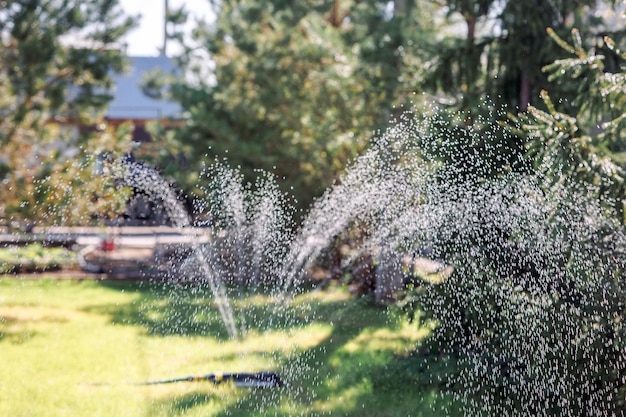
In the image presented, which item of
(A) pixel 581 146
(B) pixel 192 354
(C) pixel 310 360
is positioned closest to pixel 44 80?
(B) pixel 192 354

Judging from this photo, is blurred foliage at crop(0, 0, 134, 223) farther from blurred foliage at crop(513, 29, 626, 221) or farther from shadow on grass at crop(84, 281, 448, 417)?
blurred foliage at crop(513, 29, 626, 221)

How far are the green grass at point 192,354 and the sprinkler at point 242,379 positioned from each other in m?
0.09

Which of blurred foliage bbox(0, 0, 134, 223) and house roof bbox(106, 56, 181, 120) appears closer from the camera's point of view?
blurred foliage bbox(0, 0, 134, 223)

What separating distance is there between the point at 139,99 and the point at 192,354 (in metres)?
25.1

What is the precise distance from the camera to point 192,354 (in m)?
Result: 7.39

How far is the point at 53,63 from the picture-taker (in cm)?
1120

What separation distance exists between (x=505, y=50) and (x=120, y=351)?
16.3 feet

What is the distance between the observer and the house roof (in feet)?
98.8

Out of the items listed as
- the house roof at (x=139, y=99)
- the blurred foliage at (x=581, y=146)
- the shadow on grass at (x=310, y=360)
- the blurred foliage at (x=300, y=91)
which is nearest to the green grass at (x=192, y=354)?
the shadow on grass at (x=310, y=360)

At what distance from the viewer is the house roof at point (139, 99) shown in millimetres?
30125

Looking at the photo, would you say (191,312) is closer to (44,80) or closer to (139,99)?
(44,80)

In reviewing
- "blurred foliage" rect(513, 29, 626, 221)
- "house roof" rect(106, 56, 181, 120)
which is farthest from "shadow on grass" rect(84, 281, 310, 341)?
"house roof" rect(106, 56, 181, 120)

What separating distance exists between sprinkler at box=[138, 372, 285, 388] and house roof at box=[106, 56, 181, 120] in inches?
960

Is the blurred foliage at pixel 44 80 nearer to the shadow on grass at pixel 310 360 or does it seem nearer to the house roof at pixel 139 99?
the shadow on grass at pixel 310 360
